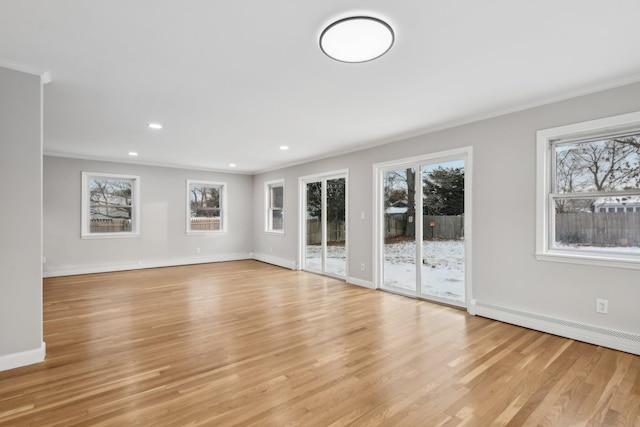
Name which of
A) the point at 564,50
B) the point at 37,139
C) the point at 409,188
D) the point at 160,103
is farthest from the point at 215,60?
the point at 409,188

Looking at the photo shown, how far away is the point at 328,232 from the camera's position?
6.49 metres

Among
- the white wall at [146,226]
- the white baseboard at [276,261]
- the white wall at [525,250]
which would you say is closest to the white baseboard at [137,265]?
the white wall at [146,226]

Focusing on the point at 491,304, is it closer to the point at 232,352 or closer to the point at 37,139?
the point at 232,352

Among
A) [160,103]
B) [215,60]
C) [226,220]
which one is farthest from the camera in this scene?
[226,220]

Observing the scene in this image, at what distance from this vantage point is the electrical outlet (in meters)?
2.97

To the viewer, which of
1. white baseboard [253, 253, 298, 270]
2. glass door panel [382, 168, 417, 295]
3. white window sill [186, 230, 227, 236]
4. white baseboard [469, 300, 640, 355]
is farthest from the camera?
white window sill [186, 230, 227, 236]

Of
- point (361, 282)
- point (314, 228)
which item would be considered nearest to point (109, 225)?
point (314, 228)

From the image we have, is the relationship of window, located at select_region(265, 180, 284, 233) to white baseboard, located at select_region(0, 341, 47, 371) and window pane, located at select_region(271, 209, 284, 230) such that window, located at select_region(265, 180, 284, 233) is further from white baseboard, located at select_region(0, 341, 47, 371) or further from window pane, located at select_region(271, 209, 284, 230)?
white baseboard, located at select_region(0, 341, 47, 371)

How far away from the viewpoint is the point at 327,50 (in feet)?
7.47

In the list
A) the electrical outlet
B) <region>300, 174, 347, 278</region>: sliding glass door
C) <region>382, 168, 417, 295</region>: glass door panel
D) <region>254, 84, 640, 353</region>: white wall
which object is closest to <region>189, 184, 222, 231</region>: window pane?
<region>300, 174, 347, 278</region>: sliding glass door

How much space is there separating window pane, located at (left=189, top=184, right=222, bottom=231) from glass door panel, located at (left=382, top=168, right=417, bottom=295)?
16.2ft

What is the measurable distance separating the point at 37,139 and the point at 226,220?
5.85 m

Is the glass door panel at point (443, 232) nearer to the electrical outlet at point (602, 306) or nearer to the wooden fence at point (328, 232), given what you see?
the electrical outlet at point (602, 306)

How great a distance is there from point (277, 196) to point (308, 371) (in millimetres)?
5931
